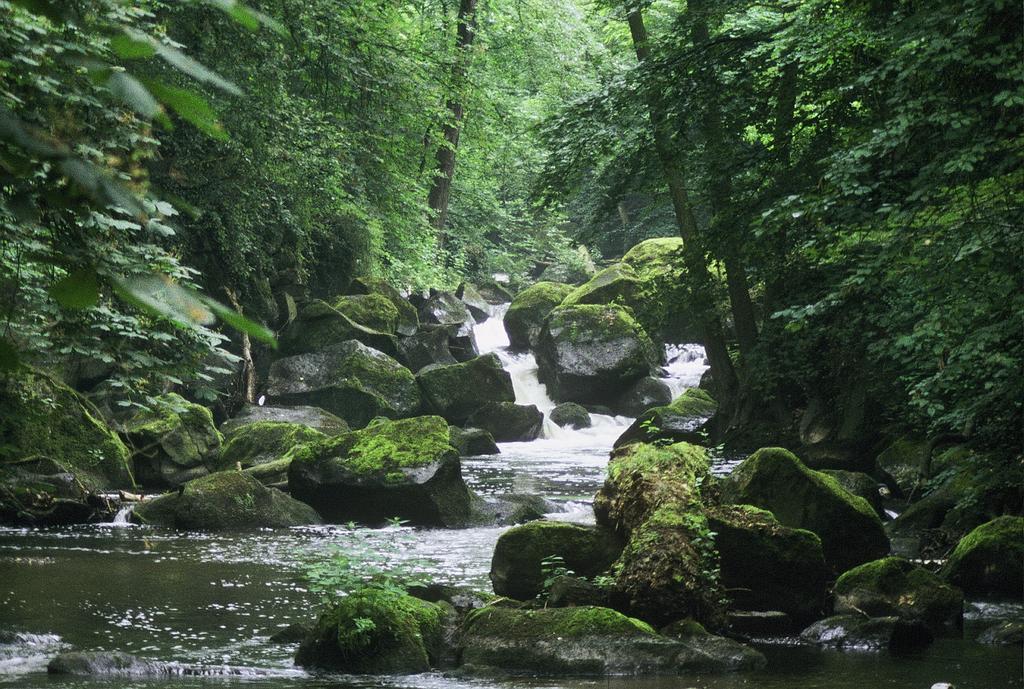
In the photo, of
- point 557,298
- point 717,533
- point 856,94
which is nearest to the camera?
point 717,533

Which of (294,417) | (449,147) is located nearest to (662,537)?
(294,417)

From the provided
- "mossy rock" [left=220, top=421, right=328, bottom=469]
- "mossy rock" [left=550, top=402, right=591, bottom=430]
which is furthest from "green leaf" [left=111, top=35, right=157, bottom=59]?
"mossy rock" [left=550, top=402, right=591, bottom=430]

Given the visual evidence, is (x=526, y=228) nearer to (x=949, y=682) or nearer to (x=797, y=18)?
(x=797, y=18)

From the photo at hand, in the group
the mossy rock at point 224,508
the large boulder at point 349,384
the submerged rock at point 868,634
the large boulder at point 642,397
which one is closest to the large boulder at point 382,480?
the mossy rock at point 224,508

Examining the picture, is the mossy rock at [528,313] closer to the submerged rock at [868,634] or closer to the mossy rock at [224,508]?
the mossy rock at [224,508]

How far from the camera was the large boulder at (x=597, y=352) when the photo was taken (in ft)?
82.2

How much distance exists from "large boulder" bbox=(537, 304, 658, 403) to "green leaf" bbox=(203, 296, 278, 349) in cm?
2380

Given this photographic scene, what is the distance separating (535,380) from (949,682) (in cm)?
2104

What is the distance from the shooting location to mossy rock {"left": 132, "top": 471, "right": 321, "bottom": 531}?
12.6 m

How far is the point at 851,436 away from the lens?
52.4 feet

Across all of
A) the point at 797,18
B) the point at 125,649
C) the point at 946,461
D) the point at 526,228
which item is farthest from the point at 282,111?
the point at 526,228

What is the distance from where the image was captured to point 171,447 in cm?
1529

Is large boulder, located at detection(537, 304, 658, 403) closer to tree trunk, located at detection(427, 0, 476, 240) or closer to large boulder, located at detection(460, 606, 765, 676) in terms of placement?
tree trunk, located at detection(427, 0, 476, 240)

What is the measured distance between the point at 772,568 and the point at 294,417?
11762 mm
